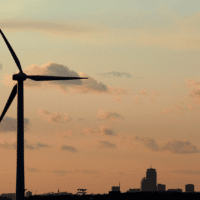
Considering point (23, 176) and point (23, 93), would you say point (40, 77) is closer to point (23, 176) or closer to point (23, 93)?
point (23, 93)

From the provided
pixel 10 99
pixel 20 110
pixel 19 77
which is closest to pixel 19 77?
pixel 19 77

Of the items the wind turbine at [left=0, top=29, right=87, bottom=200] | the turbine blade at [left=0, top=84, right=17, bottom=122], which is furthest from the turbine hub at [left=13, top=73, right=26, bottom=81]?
the turbine blade at [left=0, top=84, right=17, bottom=122]

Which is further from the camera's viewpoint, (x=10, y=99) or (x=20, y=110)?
(x=10, y=99)

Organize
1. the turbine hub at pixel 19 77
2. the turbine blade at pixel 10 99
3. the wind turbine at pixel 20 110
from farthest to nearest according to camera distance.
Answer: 1. the turbine hub at pixel 19 77
2. the turbine blade at pixel 10 99
3. the wind turbine at pixel 20 110

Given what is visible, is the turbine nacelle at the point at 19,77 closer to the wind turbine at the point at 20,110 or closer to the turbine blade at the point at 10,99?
the wind turbine at the point at 20,110

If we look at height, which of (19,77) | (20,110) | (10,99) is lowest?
(20,110)

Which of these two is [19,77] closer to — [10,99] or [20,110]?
[10,99]

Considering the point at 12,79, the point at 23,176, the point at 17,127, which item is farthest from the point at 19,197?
the point at 12,79

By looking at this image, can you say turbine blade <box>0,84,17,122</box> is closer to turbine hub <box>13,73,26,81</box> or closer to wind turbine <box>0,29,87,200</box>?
wind turbine <box>0,29,87,200</box>

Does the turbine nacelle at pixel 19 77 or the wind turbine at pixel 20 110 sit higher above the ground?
the turbine nacelle at pixel 19 77

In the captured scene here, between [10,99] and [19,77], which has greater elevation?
[19,77]

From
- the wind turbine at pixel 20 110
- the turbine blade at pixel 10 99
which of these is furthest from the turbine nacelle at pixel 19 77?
the turbine blade at pixel 10 99

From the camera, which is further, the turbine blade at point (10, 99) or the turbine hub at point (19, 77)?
the turbine hub at point (19, 77)

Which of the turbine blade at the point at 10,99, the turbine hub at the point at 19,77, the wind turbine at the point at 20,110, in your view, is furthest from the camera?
the turbine hub at the point at 19,77
